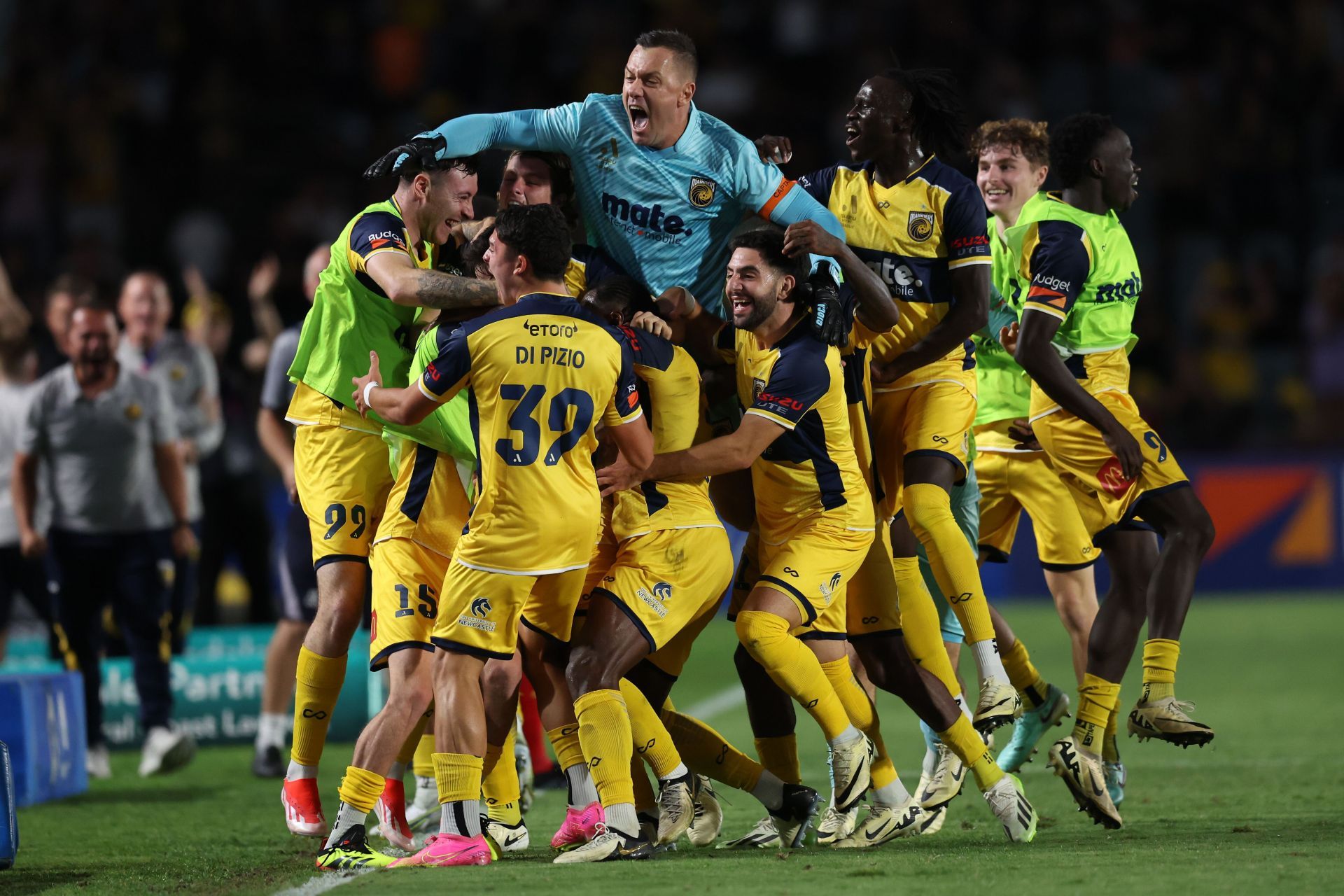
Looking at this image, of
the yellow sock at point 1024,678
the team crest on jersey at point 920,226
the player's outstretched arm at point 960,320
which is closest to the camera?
the player's outstretched arm at point 960,320

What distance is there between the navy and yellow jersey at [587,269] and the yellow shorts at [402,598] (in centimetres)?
126

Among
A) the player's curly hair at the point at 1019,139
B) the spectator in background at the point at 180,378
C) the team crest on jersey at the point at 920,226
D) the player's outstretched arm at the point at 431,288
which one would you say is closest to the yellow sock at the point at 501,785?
the player's outstretched arm at the point at 431,288

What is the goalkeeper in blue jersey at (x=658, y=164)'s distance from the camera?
6949 mm

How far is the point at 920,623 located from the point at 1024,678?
1.13 meters

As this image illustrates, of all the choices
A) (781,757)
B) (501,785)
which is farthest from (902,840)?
(501,785)

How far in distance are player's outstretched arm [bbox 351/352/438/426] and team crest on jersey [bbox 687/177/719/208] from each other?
1.50m

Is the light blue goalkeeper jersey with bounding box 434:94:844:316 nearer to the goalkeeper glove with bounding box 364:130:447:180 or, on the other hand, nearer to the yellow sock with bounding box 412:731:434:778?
the goalkeeper glove with bounding box 364:130:447:180

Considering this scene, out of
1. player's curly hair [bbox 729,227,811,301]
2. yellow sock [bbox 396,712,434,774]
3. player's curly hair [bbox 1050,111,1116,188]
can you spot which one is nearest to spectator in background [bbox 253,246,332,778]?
yellow sock [bbox 396,712,434,774]

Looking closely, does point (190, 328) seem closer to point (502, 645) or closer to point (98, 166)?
point (98, 166)

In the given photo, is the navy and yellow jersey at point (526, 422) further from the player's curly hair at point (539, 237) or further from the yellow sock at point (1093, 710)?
the yellow sock at point (1093, 710)

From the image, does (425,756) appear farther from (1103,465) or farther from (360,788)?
(1103,465)

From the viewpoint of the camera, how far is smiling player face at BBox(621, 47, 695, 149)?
691 centimetres

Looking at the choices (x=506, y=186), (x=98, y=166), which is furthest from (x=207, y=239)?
(x=506, y=186)

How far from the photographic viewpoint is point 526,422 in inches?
237
